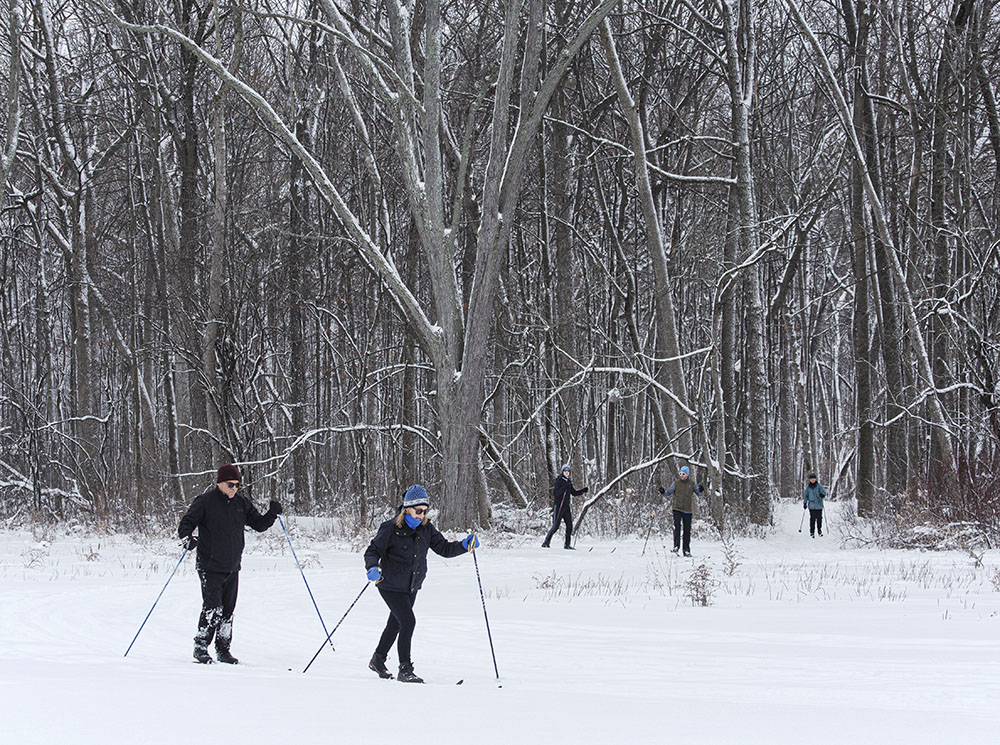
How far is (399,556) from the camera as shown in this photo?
795 centimetres

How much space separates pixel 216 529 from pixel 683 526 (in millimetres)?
10973

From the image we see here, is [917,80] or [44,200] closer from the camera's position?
[917,80]

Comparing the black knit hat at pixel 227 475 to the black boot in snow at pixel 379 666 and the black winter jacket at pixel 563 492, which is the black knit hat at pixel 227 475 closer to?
the black boot in snow at pixel 379 666

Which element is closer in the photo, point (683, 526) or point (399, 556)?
point (399, 556)

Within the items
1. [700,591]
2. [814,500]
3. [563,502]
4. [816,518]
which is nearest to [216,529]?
[700,591]

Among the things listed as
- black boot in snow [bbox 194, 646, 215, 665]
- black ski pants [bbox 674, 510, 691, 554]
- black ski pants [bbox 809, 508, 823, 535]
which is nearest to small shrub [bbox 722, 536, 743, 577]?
black ski pants [bbox 674, 510, 691, 554]

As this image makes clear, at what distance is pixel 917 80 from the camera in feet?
76.8

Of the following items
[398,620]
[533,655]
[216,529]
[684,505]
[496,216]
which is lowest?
[533,655]

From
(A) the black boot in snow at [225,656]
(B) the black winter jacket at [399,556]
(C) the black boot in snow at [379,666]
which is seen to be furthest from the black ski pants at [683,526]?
(A) the black boot in snow at [225,656]

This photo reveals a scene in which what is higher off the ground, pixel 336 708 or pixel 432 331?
pixel 432 331

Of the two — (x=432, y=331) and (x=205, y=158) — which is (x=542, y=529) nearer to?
(x=432, y=331)

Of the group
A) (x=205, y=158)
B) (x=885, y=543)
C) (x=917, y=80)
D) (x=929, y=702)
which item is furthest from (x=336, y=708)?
(x=205, y=158)

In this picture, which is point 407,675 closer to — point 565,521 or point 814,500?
point 565,521

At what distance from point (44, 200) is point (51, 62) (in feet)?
17.0
